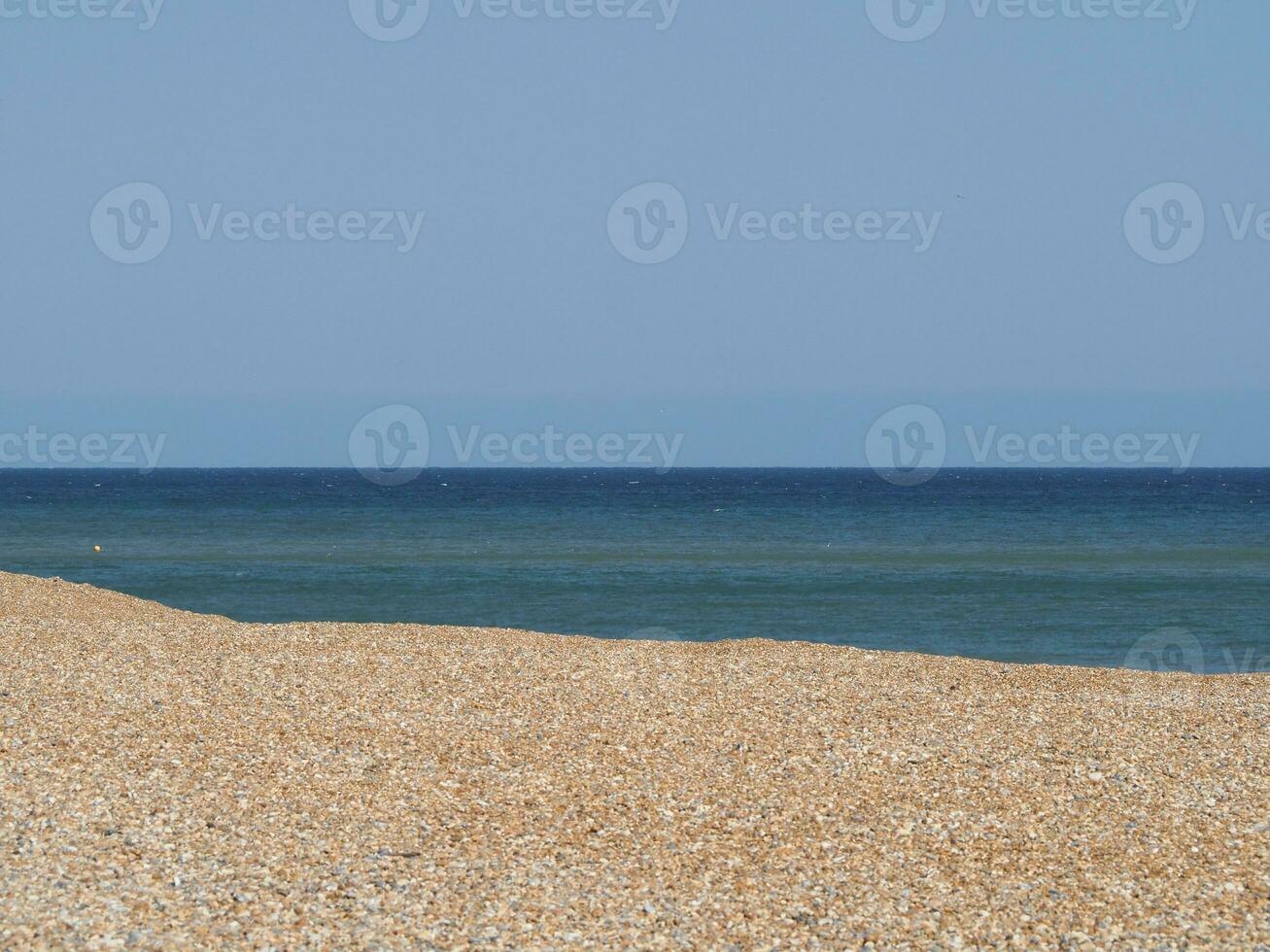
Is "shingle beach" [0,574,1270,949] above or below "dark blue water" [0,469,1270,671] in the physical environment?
below

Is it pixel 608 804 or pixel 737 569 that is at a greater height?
pixel 737 569

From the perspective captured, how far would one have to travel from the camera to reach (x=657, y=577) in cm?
3434

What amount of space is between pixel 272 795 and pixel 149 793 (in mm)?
782

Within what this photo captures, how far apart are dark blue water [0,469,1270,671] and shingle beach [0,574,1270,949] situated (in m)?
10.1

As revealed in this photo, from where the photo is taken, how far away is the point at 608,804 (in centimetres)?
823

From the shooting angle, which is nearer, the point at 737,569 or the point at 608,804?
the point at 608,804

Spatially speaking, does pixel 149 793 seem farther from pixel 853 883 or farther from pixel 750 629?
pixel 750 629

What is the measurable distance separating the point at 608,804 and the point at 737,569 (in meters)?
28.9

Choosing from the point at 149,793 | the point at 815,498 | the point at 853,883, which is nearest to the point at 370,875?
the point at 149,793

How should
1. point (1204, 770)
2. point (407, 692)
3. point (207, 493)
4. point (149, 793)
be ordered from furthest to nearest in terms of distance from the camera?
point (207, 493)
point (407, 692)
point (1204, 770)
point (149, 793)

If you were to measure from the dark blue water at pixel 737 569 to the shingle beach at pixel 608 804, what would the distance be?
33.1ft

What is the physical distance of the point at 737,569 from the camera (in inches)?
1453

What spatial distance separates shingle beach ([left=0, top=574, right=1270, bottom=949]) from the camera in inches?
248

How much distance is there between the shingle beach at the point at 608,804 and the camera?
6.30m
